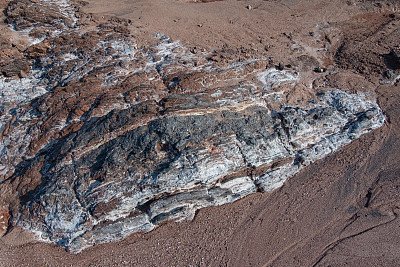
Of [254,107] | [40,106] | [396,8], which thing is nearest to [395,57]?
[396,8]

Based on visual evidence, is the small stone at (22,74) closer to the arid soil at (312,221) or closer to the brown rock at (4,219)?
the brown rock at (4,219)

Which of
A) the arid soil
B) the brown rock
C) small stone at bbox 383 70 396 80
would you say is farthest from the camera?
small stone at bbox 383 70 396 80

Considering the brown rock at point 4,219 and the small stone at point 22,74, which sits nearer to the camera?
the brown rock at point 4,219

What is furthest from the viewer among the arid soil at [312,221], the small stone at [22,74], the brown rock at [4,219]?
the small stone at [22,74]

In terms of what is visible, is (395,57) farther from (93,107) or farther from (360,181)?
(93,107)

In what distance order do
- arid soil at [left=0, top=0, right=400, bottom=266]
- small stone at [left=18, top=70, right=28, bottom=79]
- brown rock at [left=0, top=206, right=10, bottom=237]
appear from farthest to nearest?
small stone at [left=18, top=70, right=28, bottom=79] → brown rock at [left=0, top=206, right=10, bottom=237] → arid soil at [left=0, top=0, right=400, bottom=266]

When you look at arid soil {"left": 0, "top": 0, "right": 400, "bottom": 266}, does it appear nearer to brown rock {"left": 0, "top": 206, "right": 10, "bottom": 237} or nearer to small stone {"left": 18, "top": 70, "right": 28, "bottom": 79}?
brown rock {"left": 0, "top": 206, "right": 10, "bottom": 237}

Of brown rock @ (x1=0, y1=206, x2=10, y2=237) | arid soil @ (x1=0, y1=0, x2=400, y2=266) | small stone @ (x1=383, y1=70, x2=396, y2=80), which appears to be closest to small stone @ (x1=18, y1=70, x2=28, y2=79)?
brown rock @ (x1=0, y1=206, x2=10, y2=237)

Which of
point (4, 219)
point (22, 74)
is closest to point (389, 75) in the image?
point (4, 219)

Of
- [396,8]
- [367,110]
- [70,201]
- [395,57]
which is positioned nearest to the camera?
[70,201]

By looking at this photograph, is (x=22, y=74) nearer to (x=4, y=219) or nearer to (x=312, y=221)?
(x=4, y=219)

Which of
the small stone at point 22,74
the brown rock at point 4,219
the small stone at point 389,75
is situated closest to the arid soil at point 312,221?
the small stone at point 389,75
